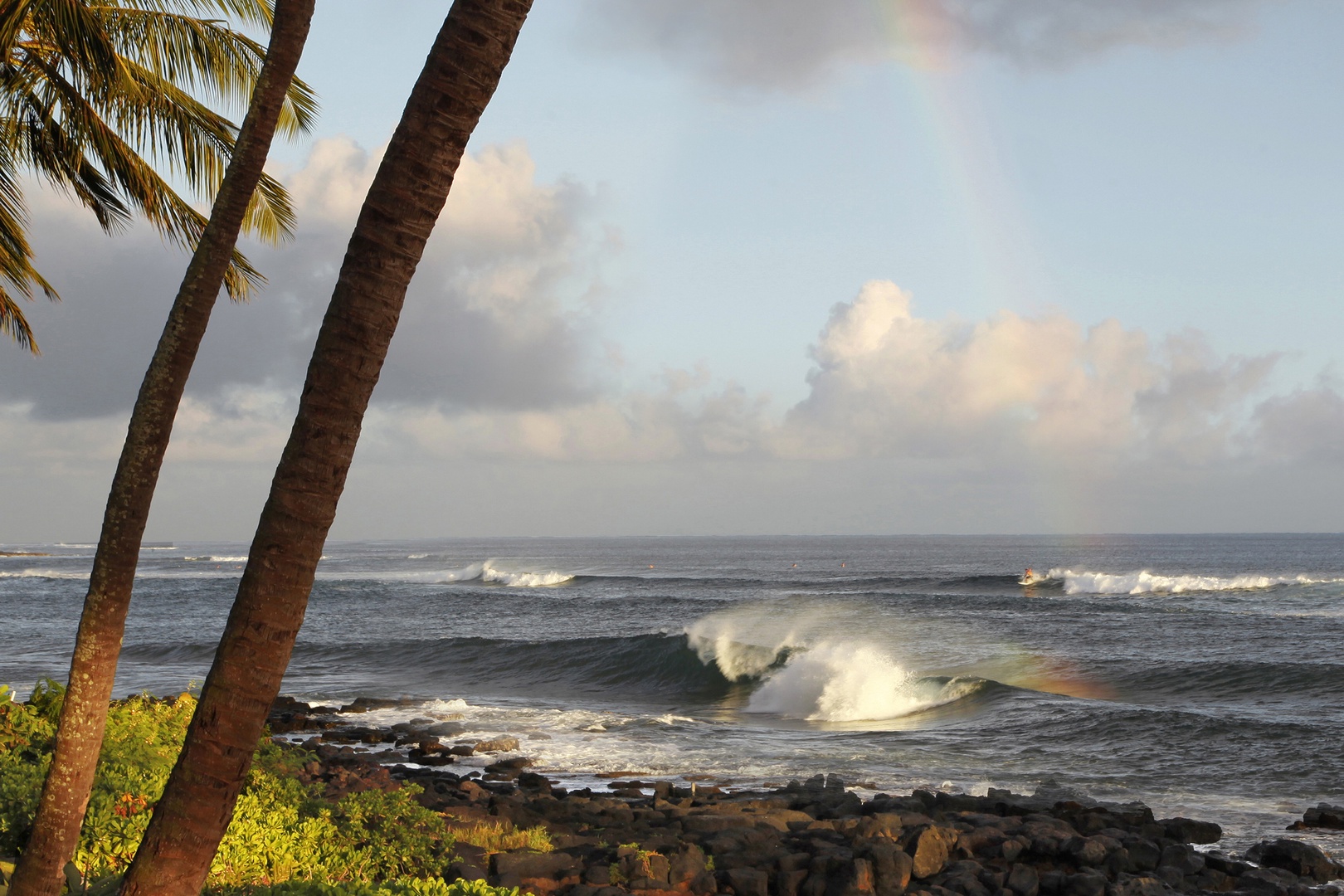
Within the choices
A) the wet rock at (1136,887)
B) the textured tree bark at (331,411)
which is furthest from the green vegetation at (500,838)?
the textured tree bark at (331,411)

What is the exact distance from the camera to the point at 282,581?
10.9ft

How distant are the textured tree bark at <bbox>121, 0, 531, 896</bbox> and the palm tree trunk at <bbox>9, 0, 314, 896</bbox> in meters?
2.34

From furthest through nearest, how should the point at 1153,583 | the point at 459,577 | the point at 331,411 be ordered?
1. the point at 459,577
2. the point at 1153,583
3. the point at 331,411

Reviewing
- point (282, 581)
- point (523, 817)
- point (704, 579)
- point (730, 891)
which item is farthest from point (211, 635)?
point (704, 579)

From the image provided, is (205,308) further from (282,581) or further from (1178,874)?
(1178,874)

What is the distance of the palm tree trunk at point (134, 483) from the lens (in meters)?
5.41

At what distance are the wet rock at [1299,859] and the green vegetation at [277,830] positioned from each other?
628 centimetres

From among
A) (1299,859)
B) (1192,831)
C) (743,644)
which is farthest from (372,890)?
(743,644)

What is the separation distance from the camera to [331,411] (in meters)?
3.28

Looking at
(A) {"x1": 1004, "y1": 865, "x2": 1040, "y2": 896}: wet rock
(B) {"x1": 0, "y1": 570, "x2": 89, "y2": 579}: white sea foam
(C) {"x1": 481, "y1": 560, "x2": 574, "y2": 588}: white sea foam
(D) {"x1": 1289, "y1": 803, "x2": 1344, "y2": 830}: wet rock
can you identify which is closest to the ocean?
(D) {"x1": 1289, "y1": 803, "x2": 1344, "y2": 830}: wet rock

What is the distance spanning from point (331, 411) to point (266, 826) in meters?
4.26

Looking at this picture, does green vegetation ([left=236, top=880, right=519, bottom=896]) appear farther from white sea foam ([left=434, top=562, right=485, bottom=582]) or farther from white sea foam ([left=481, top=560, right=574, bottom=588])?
white sea foam ([left=434, top=562, right=485, bottom=582])

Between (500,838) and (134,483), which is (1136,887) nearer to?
(500,838)

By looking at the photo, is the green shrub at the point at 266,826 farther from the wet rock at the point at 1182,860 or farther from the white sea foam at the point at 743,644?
the white sea foam at the point at 743,644
